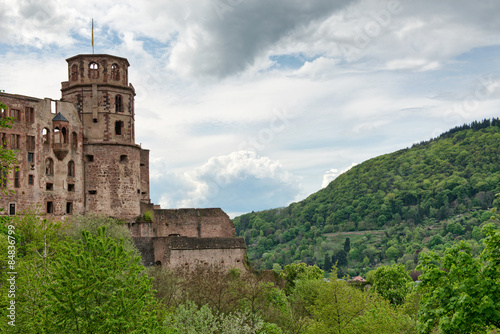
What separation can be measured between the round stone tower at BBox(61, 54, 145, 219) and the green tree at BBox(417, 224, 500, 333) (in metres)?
42.1

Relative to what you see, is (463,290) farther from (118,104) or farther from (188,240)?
(118,104)

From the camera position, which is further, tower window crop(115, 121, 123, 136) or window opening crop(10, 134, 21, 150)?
tower window crop(115, 121, 123, 136)

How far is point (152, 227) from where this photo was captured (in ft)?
200

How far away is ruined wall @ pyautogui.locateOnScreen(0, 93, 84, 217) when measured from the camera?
54062 mm

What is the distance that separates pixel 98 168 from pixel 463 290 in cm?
4521

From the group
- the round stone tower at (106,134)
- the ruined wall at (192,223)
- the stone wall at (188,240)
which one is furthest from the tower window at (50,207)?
the ruined wall at (192,223)

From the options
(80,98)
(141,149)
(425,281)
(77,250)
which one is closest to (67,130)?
(80,98)

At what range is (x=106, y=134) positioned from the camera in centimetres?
6047

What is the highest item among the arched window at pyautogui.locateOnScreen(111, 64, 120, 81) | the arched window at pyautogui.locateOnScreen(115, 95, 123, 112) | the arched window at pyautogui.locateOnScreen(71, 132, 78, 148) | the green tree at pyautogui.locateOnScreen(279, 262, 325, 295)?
the arched window at pyautogui.locateOnScreen(111, 64, 120, 81)

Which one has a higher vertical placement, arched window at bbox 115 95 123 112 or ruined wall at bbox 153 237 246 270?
arched window at bbox 115 95 123 112

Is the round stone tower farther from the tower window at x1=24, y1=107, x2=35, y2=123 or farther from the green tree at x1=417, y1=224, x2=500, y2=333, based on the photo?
the green tree at x1=417, y1=224, x2=500, y2=333

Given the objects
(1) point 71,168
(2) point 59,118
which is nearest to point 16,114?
(2) point 59,118

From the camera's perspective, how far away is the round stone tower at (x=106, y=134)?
59344 millimetres

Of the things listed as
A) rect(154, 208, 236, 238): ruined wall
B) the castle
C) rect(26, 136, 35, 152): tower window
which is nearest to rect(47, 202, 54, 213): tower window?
the castle
